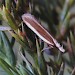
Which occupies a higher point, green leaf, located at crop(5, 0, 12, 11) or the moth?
green leaf, located at crop(5, 0, 12, 11)

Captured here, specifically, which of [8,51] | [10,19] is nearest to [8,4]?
[10,19]

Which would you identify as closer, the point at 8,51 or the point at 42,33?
the point at 42,33

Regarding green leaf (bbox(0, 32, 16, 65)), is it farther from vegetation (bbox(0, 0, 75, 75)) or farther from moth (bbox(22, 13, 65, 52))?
moth (bbox(22, 13, 65, 52))

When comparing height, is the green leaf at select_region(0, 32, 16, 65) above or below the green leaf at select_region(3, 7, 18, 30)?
below

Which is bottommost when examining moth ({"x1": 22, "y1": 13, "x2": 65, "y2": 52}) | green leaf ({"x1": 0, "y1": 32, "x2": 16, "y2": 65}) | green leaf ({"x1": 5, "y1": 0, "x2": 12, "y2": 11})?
green leaf ({"x1": 0, "y1": 32, "x2": 16, "y2": 65})

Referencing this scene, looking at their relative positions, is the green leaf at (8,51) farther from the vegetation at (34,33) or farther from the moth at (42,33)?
the moth at (42,33)

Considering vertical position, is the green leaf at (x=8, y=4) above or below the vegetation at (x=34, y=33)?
above

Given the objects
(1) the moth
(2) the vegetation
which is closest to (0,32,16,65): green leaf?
(2) the vegetation

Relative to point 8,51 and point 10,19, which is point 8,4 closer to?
point 10,19

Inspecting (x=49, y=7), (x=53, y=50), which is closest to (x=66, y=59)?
(x=53, y=50)

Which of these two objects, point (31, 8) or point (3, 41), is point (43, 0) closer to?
point (31, 8)

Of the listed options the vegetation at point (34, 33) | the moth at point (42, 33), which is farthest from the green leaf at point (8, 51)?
the moth at point (42, 33)
